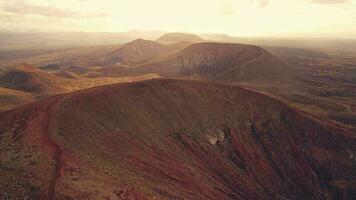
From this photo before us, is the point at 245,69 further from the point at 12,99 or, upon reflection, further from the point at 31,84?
the point at 12,99

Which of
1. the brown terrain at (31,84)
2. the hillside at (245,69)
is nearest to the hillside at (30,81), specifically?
the brown terrain at (31,84)

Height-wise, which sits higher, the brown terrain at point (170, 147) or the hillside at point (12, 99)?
the brown terrain at point (170, 147)

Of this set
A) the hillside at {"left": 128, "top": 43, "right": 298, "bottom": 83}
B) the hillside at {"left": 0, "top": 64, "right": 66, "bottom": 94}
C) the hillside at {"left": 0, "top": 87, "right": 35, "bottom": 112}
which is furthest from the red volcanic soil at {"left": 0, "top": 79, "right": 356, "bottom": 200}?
the hillside at {"left": 128, "top": 43, "right": 298, "bottom": 83}

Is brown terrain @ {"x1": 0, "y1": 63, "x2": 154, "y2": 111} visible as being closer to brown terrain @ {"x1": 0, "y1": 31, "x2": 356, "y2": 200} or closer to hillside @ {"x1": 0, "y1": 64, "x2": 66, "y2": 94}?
hillside @ {"x1": 0, "y1": 64, "x2": 66, "y2": 94}

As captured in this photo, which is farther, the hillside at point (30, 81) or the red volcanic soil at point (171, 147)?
the hillside at point (30, 81)

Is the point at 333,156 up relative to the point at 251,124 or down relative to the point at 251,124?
down

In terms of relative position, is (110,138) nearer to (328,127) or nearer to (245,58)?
(328,127)

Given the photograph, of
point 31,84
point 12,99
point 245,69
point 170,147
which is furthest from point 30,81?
point 170,147

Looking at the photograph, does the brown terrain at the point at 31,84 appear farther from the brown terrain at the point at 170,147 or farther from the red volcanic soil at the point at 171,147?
the red volcanic soil at the point at 171,147

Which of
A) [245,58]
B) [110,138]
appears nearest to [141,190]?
[110,138]
